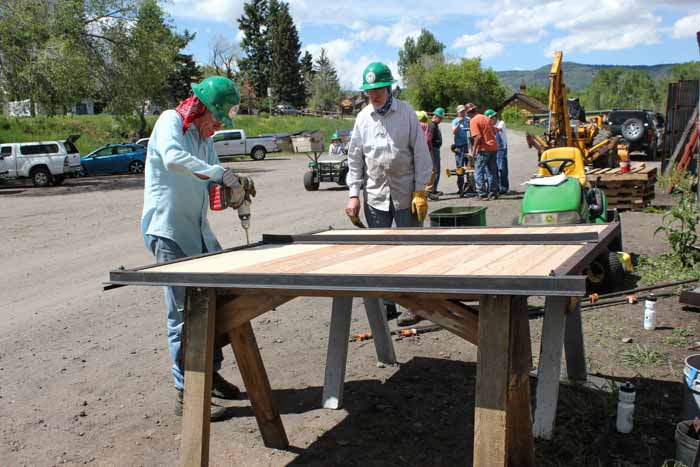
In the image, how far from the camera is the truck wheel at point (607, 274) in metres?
6.34

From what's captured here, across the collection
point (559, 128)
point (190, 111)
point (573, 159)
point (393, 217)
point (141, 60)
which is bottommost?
point (393, 217)

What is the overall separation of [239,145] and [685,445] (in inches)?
1255

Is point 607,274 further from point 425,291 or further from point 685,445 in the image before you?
point 425,291

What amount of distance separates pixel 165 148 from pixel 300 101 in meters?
77.8

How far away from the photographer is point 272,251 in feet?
11.3

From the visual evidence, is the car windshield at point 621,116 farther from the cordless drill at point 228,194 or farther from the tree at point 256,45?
the tree at point 256,45

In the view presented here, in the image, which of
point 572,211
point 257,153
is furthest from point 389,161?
point 257,153

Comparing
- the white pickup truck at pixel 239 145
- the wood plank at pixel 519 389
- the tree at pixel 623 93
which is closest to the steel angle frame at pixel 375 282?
the wood plank at pixel 519 389

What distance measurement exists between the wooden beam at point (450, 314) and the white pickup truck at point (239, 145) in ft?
103

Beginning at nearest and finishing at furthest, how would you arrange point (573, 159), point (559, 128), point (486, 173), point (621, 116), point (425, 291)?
point (425, 291) < point (573, 159) < point (486, 173) < point (559, 128) < point (621, 116)

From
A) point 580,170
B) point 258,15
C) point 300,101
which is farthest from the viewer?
point 258,15

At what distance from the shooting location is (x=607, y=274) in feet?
20.8

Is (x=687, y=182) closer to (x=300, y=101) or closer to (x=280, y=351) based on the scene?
(x=280, y=351)

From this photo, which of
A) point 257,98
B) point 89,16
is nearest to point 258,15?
point 257,98
